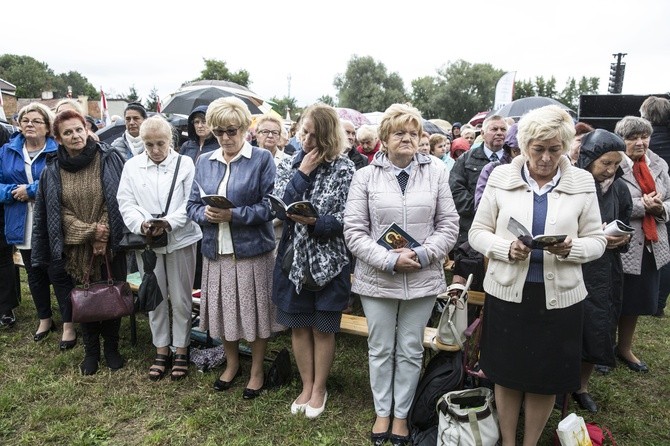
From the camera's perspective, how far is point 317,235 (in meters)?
3.12

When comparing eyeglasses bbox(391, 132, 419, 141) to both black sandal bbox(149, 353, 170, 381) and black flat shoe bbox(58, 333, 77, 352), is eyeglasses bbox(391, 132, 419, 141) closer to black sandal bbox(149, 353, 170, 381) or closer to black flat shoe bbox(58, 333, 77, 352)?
black sandal bbox(149, 353, 170, 381)

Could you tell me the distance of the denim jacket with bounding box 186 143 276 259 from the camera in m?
3.48

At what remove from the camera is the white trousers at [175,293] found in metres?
3.96

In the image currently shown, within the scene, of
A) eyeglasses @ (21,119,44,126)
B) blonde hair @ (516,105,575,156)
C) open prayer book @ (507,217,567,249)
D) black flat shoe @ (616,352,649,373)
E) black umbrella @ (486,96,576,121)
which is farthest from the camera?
black umbrella @ (486,96,576,121)

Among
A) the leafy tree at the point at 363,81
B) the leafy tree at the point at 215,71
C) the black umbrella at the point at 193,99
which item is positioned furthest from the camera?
the leafy tree at the point at 363,81

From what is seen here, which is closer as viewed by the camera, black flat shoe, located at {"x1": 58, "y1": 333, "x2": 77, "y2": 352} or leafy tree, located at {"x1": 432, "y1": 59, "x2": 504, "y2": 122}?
black flat shoe, located at {"x1": 58, "y1": 333, "x2": 77, "y2": 352}

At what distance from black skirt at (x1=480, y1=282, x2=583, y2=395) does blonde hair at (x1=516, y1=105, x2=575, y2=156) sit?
770 millimetres

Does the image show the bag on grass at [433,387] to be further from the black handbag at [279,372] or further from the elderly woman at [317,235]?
the black handbag at [279,372]

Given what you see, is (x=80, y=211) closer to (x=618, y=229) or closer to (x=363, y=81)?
(x=618, y=229)

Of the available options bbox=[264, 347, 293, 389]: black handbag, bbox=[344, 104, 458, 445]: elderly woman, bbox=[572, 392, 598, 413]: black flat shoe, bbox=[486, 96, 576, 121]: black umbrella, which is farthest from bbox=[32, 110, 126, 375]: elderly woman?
bbox=[486, 96, 576, 121]: black umbrella

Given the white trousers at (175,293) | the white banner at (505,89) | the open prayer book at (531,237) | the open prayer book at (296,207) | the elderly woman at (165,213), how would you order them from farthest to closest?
the white banner at (505,89), the white trousers at (175,293), the elderly woman at (165,213), the open prayer book at (296,207), the open prayer book at (531,237)

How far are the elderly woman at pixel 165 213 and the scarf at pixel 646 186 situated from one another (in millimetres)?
3497

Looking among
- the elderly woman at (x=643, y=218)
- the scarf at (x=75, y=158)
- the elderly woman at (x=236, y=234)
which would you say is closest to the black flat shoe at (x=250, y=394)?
the elderly woman at (x=236, y=234)

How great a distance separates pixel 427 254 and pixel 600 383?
2.12 m
